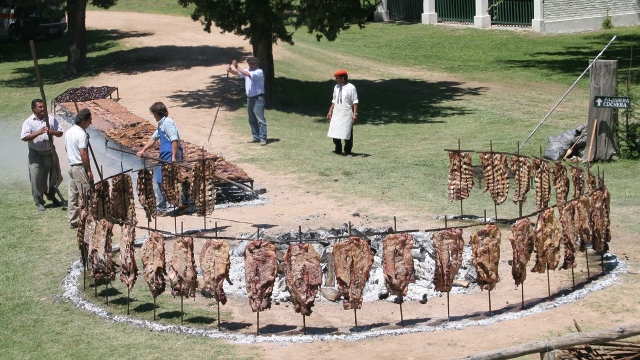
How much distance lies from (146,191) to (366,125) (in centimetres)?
1130

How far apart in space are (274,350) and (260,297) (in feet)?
2.41

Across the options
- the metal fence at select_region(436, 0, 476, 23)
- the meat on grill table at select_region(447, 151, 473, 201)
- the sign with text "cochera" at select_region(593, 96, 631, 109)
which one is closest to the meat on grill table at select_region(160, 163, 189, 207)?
the meat on grill table at select_region(447, 151, 473, 201)

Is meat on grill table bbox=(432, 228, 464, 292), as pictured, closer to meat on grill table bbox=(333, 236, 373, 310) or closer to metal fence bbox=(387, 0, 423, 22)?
meat on grill table bbox=(333, 236, 373, 310)

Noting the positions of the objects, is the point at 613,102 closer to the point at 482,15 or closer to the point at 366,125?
the point at 366,125

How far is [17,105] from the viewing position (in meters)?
28.8

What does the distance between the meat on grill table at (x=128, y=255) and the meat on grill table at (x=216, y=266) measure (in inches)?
41.4

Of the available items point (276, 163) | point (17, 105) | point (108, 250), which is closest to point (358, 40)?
point (17, 105)

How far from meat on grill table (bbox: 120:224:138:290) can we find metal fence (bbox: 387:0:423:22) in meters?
36.3

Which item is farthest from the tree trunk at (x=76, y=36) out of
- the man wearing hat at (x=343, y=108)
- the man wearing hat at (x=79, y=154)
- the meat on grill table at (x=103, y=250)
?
the meat on grill table at (x=103, y=250)

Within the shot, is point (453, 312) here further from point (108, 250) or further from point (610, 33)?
point (610, 33)

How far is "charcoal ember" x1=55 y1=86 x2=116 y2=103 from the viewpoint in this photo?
26.8m

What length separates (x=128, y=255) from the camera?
1214 cm

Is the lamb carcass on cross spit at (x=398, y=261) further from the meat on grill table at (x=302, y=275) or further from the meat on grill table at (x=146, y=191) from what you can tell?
the meat on grill table at (x=146, y=191)

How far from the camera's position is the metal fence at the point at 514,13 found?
42094 millimetres
